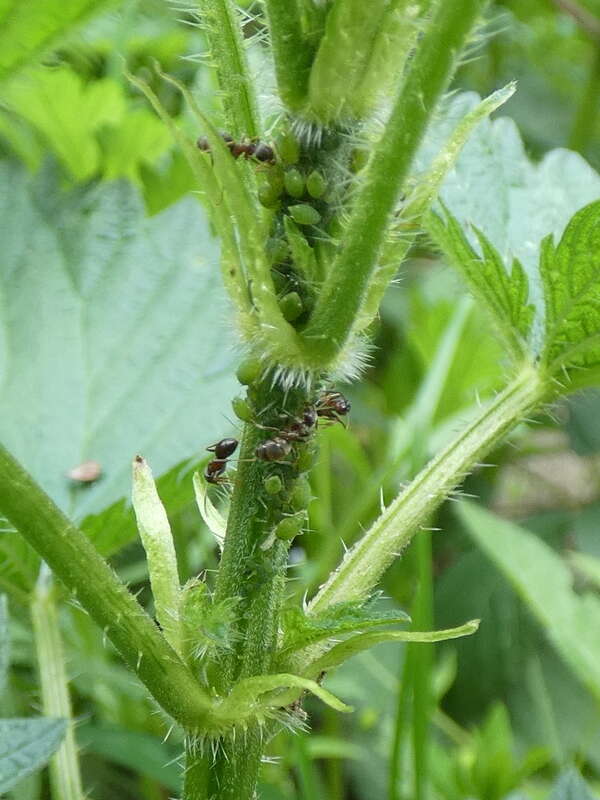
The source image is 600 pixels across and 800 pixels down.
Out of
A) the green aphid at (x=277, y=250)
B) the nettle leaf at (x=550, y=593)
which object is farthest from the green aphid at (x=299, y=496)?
the nettle leaf at (x=550, y=593)

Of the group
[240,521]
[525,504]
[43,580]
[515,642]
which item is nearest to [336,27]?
Answer: [240,521]

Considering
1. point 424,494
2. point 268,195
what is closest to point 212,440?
point 424,494

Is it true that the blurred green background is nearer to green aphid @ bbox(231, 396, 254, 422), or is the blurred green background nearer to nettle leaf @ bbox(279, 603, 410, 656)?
green aphid @ bbox(231, 396, 254, 422)

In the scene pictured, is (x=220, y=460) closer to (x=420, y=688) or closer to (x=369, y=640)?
(x=369, y=640)

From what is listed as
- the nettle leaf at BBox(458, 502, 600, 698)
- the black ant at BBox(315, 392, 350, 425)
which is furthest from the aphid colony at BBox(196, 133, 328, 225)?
the nettle leaf at BBox(458, 502, 600, 698)

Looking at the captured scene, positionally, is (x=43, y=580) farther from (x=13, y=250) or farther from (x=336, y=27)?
(x=336, y=27)

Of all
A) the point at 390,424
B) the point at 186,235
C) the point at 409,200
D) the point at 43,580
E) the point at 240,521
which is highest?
the point at 409,200

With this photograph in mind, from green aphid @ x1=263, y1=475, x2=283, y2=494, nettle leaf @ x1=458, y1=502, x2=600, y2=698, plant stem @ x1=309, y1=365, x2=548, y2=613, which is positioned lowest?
nettle leaf @ x1=458, y1=502, x2=600, y2=698
